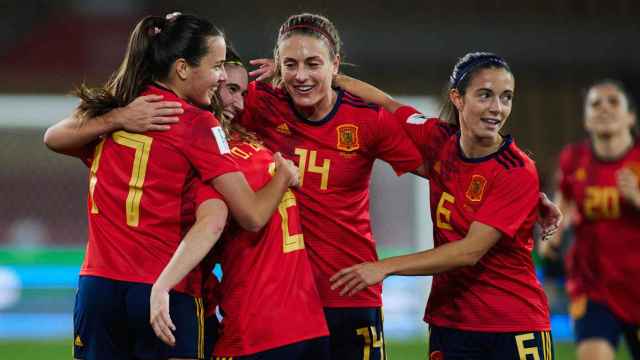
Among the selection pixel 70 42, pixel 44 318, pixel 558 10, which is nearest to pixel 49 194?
pixel 44 318

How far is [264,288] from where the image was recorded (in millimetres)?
3592

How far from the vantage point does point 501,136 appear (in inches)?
170

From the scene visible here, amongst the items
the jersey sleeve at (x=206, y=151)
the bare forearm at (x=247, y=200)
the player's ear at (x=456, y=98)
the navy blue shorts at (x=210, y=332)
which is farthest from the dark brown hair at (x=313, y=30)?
the navy blue shorts at (x=210, y=332)

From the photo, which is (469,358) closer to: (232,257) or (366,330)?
(366,330)

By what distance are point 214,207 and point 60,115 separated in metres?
7.26

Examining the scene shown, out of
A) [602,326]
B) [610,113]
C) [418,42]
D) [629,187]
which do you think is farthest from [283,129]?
[418,42]

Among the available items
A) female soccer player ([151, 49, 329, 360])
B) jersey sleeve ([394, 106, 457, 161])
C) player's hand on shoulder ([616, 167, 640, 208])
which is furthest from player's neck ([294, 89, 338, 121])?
player's hand on shoulder ([616, 167, 640, 208])

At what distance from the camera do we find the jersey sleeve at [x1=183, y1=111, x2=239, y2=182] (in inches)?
142

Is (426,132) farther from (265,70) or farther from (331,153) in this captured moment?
(265,70)

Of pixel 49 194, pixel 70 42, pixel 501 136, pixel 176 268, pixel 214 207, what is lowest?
pixel 176 268

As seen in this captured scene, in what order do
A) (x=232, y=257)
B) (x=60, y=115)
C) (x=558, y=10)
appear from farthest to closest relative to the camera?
(x=558, y=10) < (x=60, y=115) < (x=232, y=257)

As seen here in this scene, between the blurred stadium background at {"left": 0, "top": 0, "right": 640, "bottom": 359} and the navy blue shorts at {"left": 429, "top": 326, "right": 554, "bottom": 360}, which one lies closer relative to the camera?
the navy blue shorts at {"left": 429, "top": 326, "right": 554, "bottom": 360}

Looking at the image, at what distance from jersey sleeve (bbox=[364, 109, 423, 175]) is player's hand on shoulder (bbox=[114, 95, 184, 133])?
43.6 inches

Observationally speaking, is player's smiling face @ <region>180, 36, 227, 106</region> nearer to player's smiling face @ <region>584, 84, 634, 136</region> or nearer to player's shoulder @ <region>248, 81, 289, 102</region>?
player's shoulder @ <region>248, 81, 289, 102</region>
